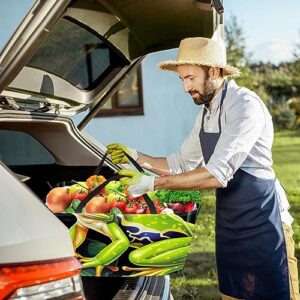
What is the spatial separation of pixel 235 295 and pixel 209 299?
187 cm

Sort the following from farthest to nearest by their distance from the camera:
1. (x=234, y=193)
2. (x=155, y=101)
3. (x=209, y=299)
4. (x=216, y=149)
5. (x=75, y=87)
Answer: (x=155, y=101) → (x=209, y=299) → (x=75, y=87) → (x=234, y=193) → (x=216, y=149)

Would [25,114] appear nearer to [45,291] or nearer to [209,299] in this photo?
[45,291]

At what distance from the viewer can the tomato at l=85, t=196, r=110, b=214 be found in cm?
255

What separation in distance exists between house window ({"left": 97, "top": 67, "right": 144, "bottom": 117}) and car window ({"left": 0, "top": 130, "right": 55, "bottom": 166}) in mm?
6658

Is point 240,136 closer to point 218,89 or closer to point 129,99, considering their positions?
point 218,89

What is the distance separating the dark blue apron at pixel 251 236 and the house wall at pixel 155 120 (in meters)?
7.50

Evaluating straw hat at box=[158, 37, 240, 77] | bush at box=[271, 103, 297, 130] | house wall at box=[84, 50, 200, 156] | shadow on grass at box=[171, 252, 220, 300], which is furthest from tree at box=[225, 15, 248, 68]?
straw hat at box=[158, 37, 240, 77]

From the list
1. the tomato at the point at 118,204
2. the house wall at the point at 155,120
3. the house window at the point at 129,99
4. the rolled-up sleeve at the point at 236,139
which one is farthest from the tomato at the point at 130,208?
the house window at the point at 129,99

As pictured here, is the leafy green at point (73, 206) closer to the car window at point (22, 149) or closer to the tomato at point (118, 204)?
the tomato at point (118, 204)

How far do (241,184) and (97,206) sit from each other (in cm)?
72

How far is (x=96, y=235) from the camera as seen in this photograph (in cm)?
233

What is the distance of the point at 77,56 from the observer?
12.0 feet

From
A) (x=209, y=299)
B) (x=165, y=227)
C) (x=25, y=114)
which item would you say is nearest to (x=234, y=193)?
(x=165, y=227)

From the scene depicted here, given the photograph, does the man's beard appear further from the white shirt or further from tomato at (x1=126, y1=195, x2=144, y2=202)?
tomato at (x1=126, y1=195, x2=144, y2=202)
